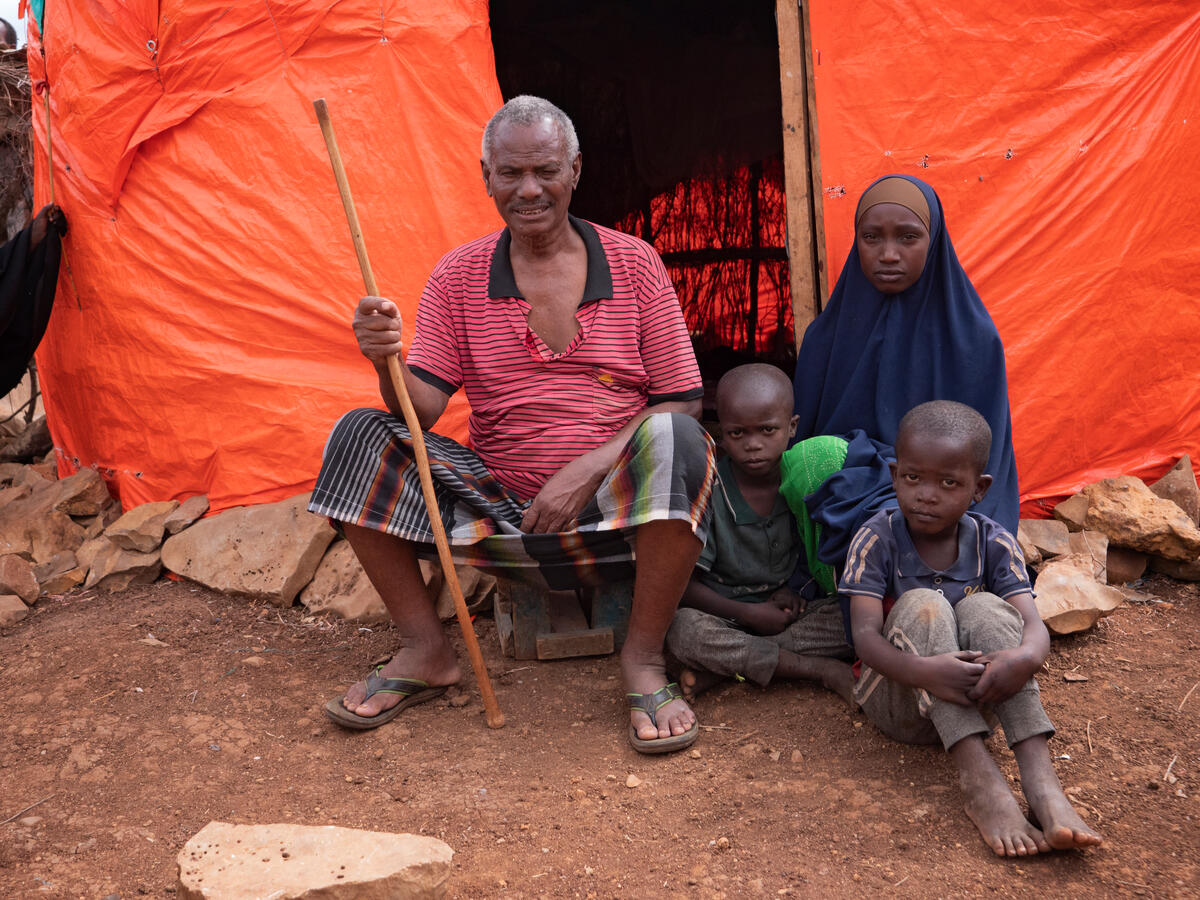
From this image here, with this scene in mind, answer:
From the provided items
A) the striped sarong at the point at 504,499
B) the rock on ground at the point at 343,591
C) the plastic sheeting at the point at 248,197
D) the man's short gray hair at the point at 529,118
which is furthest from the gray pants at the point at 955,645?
the plastic sheeting at the point at 248,197

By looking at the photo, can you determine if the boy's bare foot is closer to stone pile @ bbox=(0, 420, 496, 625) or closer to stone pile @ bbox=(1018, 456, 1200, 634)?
stone pile @ bbox=(0, 420, 496, 625)

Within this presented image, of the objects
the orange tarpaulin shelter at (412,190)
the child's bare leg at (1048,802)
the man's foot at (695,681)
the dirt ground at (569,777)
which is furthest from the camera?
the orange tarpaulin shelter at (412,190)

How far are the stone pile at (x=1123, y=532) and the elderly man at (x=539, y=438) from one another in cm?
125

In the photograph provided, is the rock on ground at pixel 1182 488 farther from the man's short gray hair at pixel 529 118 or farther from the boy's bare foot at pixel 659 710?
the man's short gray hair at pixel 529 118

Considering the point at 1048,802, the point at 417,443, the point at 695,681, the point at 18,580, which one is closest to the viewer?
the point at 1048,802

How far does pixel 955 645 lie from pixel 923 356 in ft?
3.23

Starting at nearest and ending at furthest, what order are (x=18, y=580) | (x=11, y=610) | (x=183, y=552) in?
(x=11, y=610)
(x=18, y=580)
(x=183, y=552)

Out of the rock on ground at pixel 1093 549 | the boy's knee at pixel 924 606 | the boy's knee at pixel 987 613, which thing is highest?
the boy's knee at pixel 924 606

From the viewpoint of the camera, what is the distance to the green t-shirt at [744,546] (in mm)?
2574

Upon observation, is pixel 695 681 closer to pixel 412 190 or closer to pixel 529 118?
pixel 529 118

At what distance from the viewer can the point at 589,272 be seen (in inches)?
103

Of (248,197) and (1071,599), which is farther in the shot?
(248,197)

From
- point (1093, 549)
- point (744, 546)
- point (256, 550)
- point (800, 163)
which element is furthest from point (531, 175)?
point (1093, 549)

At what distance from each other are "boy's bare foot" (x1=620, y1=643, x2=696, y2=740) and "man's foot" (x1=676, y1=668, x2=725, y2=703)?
A: 6cm
